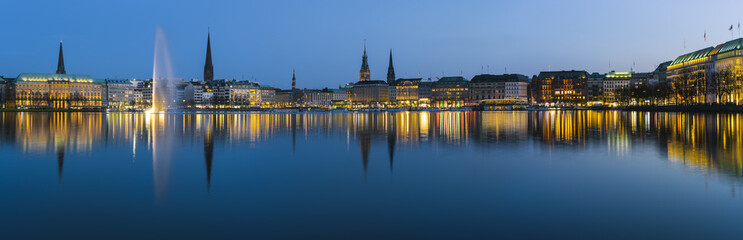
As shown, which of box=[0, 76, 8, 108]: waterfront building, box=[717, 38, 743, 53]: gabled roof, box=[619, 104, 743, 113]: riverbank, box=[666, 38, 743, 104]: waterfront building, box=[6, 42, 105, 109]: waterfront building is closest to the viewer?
box=[619, 104, 743, 113]: riverbank

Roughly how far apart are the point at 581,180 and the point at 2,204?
13023mm

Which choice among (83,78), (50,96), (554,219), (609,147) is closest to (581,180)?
(554,219)

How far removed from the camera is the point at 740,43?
99688 mm

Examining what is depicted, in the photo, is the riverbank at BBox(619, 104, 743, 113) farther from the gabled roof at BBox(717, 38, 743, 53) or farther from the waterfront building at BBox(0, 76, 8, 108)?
the waterfront building at BBox(0, 76, 8, 108)

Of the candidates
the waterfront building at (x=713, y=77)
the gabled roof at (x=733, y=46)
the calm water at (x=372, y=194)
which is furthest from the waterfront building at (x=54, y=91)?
the gabled roof at (x=733, y=46)

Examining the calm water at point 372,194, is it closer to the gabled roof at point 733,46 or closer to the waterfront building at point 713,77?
the waterfront building at point 713,77

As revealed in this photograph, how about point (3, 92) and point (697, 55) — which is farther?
point (3, 92)

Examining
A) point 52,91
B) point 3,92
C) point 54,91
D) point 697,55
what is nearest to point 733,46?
point 697,55

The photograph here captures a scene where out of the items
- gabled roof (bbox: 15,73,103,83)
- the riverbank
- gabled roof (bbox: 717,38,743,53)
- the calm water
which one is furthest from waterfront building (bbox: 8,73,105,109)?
gabled roof (bbox: 717,38,743,53)

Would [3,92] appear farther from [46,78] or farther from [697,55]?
[697,55]

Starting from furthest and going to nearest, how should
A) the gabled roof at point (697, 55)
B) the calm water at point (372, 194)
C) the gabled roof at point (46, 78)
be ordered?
the gabled roof at point (46, 78) → the gabled roof at point (697, 55) → the calm water at point (372, 194)

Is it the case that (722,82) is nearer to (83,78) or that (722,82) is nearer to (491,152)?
(491,152)

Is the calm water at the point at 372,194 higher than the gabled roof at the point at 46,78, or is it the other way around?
the gabled roof at the point at 46,78

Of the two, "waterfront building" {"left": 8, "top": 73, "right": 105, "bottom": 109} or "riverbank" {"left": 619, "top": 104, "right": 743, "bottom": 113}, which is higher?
"waterfront building" {"left": 8, "top": 73, "right": 105, "bottom": 109}
